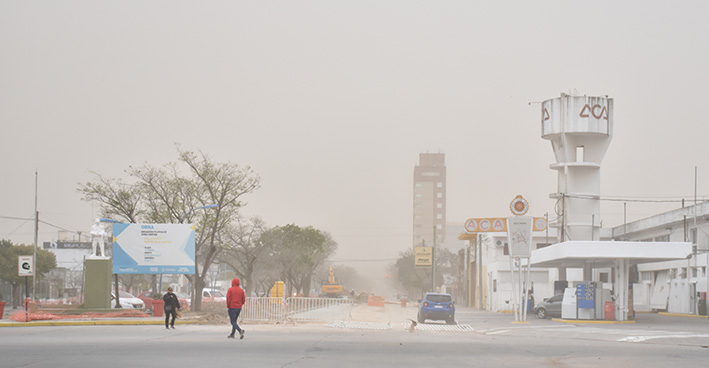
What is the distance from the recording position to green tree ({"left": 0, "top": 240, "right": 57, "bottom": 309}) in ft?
226

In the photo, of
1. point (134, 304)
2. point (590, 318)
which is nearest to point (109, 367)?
point (590, 318)

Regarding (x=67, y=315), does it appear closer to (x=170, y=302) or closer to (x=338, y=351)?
(x=170, y=302)

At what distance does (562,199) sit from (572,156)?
3.52 m

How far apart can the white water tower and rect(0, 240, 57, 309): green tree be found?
Answer: 44.1m

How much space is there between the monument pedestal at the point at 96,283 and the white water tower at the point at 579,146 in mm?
37647

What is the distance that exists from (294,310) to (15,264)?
43.8 m

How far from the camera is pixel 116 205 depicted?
50344 mm

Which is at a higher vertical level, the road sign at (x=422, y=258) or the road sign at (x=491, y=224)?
the road sign at (x=491, y=224)

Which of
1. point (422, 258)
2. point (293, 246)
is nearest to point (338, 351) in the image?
point (293, 246)

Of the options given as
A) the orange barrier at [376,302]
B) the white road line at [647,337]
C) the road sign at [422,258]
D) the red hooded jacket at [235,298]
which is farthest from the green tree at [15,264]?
the white road line at [647,337]

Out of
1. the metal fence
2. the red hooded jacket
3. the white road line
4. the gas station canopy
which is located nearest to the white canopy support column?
the gas station canopy

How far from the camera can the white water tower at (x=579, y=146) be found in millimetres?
64312

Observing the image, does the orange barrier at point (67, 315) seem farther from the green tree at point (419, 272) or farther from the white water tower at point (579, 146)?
the green tree at point (419, 272)

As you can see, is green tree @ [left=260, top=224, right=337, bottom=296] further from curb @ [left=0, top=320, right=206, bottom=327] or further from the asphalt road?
the asphalt road
